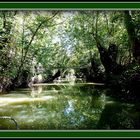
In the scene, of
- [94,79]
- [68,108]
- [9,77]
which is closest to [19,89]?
[9,77]

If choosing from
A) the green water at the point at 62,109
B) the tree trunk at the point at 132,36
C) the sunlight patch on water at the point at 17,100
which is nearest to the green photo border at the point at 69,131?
the green water at the point at 62,109

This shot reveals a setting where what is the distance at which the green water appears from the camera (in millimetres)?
4668

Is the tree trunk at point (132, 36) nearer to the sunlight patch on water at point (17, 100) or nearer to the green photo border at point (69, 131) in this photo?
the green photo border at point (69, 131)

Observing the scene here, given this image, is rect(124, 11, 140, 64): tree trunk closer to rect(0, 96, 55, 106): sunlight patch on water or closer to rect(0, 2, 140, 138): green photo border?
rect(0, 2, 140, 138): green photo border

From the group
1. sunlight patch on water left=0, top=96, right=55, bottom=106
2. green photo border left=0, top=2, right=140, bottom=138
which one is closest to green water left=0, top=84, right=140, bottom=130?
sunlight patch on water left=0, top=96, right=55, bottom=106

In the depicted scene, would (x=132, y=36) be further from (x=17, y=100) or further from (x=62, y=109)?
(x=17, y=100)

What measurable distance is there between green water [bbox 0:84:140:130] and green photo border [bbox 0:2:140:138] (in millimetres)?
265

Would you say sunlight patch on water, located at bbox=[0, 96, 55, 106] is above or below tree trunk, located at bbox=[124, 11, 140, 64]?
below

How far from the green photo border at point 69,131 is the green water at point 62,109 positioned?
10.4 inches

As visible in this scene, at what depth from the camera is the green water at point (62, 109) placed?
4.67m

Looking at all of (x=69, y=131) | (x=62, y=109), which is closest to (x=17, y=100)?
(x=62, y=109)

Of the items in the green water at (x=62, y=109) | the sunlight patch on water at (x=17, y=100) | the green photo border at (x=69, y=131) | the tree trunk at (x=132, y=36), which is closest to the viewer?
the green photo border at (x=69, y=131)
